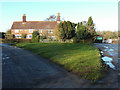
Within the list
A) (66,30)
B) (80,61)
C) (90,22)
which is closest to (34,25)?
(66,30)

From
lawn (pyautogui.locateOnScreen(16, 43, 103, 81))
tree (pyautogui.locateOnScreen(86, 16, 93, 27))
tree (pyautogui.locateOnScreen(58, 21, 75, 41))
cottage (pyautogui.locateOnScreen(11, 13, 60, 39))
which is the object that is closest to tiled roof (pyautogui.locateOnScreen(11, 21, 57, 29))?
cottage (pyautogui.locateOnScreen(11, 13, 60, 39))

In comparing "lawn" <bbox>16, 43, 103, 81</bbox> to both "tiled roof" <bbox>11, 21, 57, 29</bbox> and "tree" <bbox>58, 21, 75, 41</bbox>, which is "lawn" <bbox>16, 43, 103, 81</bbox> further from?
"tiled roof" <bbox>11, 21, 57, 29</bbox>

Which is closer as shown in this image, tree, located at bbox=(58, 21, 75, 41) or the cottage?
tree, located at bbox=(58, 21, 75, 41)

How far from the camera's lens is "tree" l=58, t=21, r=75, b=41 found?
39.3 meters

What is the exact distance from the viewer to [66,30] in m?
40.8

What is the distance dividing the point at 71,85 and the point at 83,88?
58cm

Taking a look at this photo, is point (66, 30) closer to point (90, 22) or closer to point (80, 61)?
point (90, 22)

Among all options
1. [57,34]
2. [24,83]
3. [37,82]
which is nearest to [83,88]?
[37,82]

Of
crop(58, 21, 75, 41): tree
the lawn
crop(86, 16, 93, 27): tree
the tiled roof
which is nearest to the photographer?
the lawn

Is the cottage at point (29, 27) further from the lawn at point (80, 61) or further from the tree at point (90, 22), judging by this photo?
the lawn at point (80, 61)

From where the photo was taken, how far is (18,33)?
59.9m

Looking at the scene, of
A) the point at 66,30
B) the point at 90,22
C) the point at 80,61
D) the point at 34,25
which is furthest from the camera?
the point at 34,25

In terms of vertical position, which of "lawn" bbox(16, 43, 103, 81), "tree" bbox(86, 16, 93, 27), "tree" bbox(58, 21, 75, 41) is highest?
"tree" bbox(86, 16, 93, 27)

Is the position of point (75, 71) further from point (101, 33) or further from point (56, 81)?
point (101, 33)
